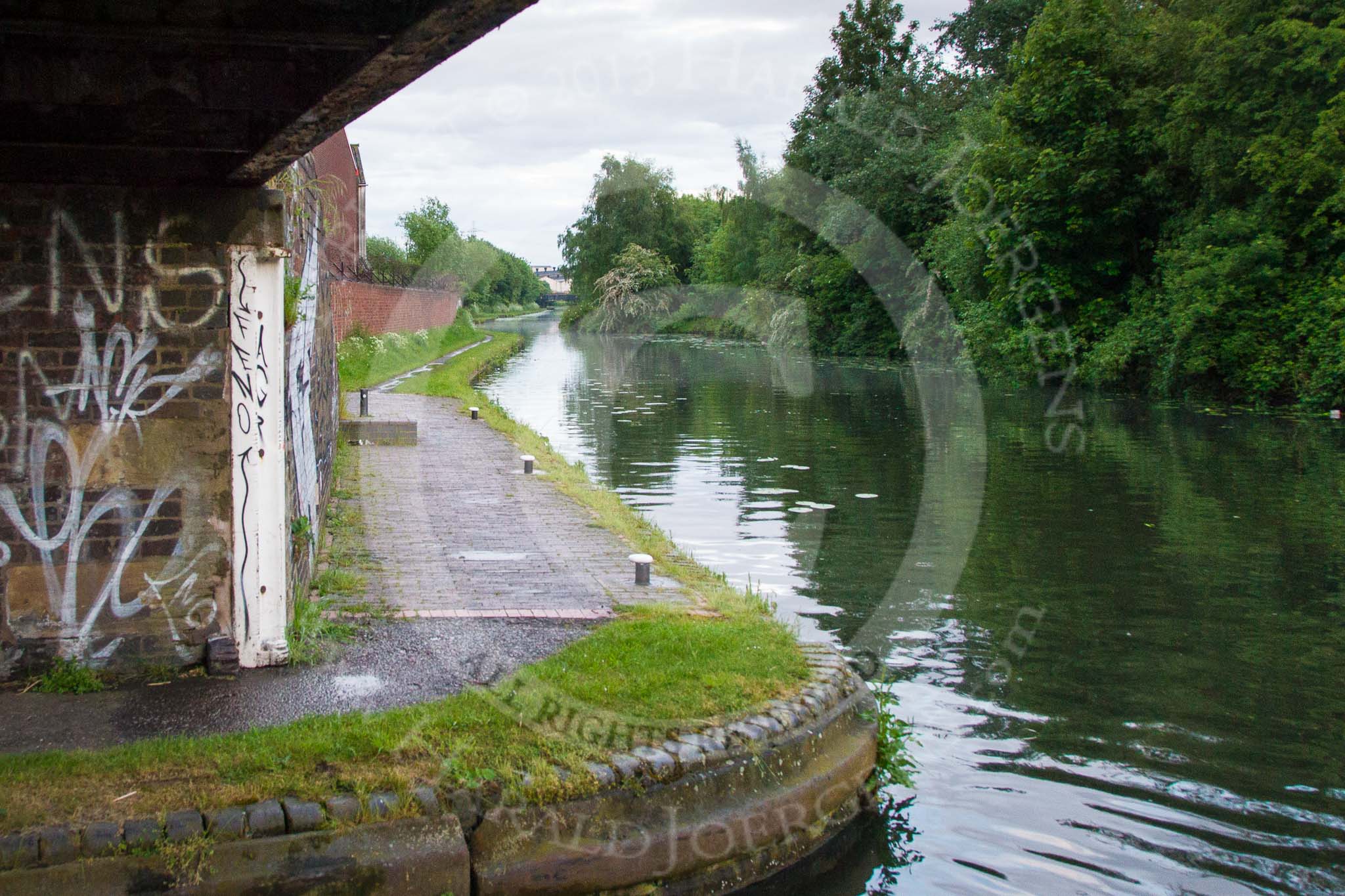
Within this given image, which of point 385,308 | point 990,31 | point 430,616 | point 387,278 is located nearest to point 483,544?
point 430,616

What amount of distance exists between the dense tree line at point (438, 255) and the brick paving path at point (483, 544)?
32342mm

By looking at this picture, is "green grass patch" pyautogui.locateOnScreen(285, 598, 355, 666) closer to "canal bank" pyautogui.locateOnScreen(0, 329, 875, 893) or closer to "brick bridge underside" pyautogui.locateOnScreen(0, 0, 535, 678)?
"brick bridge underside" pyautogui.locateOnScreen(0, 0, 535, 678)

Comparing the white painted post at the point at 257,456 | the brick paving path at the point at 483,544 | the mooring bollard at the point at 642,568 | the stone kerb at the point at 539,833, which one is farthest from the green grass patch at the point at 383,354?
the stone kerb at the point at 539,833

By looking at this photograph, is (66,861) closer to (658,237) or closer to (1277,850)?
(1277,850)

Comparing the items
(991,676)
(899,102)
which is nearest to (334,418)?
(991,676)

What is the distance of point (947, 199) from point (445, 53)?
37995 millimetres

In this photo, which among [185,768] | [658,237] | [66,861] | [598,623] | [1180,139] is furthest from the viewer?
[658,237]

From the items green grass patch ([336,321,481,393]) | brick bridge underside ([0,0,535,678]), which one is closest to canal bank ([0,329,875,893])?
brick bridge underside ([0,0,535,678])

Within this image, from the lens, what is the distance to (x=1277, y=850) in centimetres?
Answer: 493

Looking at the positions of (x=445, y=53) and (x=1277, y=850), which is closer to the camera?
(x=445, y=53)

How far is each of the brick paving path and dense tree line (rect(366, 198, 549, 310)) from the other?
32342 mm

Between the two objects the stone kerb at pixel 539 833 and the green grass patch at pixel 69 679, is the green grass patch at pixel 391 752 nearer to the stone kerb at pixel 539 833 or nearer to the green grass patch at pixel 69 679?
the stone kerb at pixel 539 833

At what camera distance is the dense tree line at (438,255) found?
2103 inches

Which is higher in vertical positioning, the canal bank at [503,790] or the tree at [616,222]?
the tree at [616,222]
